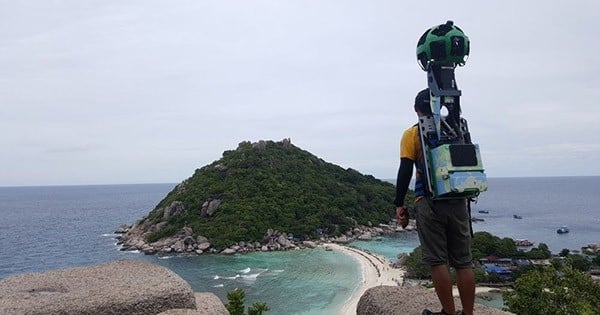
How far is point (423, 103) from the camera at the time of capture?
4.76m

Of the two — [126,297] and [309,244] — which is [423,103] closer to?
[126,297]

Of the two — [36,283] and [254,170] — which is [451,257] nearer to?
[36,283]

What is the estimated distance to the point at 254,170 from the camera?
77.9 metres

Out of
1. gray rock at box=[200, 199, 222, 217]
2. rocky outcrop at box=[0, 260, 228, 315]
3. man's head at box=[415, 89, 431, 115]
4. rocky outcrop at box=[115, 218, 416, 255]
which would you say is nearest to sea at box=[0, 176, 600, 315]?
rocky outcrop at box=[115, 218, 416, 255]

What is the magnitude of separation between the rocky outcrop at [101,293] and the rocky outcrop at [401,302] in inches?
89.5

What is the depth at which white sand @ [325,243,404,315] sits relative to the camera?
35181 mm

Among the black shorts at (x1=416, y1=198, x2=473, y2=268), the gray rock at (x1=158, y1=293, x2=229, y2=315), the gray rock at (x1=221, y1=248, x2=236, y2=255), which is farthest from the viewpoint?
the gray rock at (x1=221, y1=248, x2=236, y2=255)

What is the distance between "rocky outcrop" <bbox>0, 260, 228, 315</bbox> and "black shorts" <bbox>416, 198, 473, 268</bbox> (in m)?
3.59

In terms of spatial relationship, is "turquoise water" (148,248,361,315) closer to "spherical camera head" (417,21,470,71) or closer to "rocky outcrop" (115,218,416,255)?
"rocky outcrop" (115,218,416,255)

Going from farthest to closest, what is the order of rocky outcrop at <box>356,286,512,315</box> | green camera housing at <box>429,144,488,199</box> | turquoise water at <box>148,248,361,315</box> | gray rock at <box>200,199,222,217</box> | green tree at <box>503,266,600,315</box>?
gray rock at <box>200,199,222,217</box> → turquoise water at <box>148,248,361,315</box> → green tree at <box>503,266,600,315</box> → rocky outcrop at <box>356,286,512,315</box> → green camera housing at <box>429,144,488,199</box>

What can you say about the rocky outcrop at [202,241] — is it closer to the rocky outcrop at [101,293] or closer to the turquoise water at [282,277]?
the turquoise water at [282,277]

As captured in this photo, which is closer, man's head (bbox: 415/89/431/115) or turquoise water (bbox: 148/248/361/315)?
man's head (bbox: 415/89/431/115)

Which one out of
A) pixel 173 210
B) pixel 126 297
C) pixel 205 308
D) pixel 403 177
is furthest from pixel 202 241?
pixel 403 177

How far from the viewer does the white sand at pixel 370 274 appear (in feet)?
115
